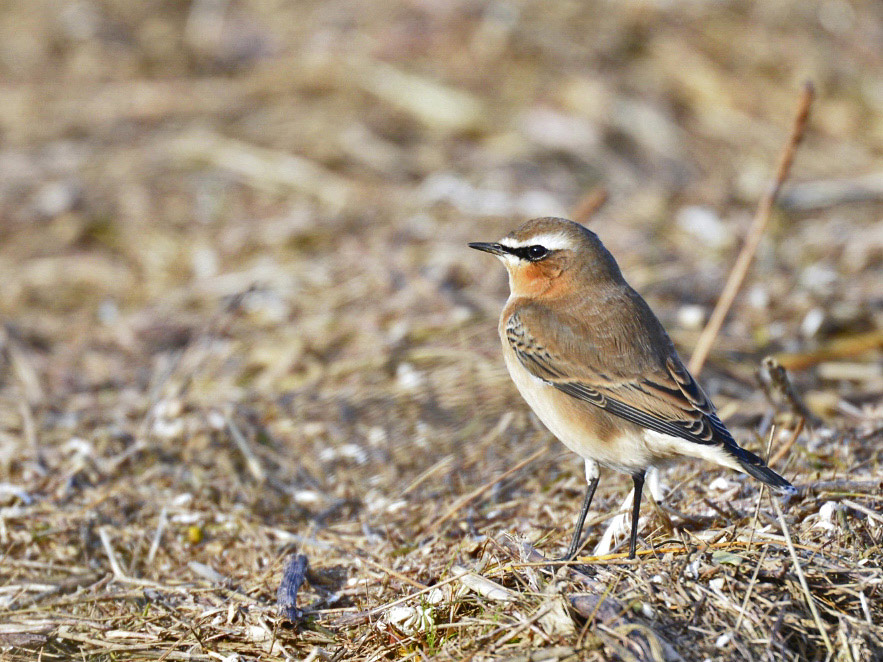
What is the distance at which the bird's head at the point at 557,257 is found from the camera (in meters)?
5.30

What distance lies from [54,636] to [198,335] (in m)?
3.58

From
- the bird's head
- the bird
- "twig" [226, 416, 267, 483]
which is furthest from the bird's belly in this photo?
"twig" [226, 416, 267, 483]

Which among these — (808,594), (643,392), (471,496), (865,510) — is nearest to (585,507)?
(643,392)

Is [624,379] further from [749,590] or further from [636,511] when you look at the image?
[749,590]

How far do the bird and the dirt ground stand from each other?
35 cm

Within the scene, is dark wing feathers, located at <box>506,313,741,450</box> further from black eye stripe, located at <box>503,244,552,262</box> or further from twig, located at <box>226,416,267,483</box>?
twig, located at <box>226,416,267,483</box>

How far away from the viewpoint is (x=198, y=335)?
7730 millimetres

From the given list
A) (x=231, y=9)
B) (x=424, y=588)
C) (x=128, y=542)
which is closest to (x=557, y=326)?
(x=424, y=588)

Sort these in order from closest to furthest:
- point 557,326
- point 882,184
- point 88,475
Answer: point 557,326 < point 88,475 < point 882,184

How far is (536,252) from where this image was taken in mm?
5383

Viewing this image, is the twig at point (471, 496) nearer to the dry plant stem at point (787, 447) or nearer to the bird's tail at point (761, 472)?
the dry plant stem at point (787, 447)

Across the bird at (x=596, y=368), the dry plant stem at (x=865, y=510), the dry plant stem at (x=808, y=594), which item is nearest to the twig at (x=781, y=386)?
the bird at (x=596, y=368)

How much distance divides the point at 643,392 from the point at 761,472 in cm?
74

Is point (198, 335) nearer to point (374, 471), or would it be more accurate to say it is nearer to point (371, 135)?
point (374, 471)
